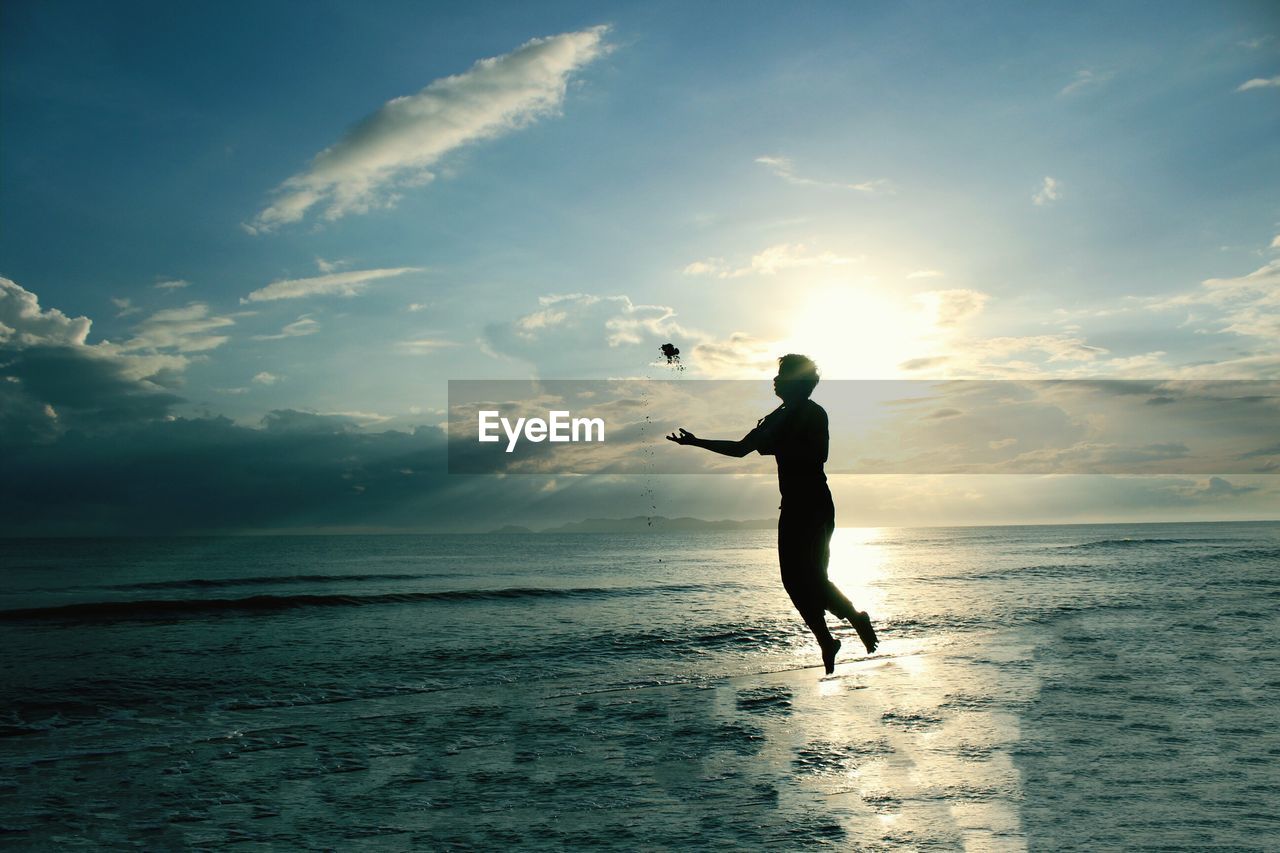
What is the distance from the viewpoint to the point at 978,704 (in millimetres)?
8625

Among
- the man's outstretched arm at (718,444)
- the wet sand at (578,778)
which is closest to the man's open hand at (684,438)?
the man's outstretched arm at (718,444)

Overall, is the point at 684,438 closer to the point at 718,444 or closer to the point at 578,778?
the point at 718,444

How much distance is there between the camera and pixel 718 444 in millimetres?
6129

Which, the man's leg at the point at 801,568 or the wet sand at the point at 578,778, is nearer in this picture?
the wet sand at the point at 578,778

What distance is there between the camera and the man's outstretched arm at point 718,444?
602 centimetres

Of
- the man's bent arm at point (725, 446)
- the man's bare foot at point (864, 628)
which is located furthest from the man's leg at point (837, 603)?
the man's bent arm at point (725, 446)

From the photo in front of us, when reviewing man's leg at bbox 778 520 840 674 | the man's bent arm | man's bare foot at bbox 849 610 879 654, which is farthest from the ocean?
the man's bent arm

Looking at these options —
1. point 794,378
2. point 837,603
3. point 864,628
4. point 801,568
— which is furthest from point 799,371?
point 864,628

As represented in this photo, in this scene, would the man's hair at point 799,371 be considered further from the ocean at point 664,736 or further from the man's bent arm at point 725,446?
the ocean at point 664,736

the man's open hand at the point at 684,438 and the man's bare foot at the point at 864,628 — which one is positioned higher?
the man's open hand at the point at 684,438

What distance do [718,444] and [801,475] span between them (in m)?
0.78

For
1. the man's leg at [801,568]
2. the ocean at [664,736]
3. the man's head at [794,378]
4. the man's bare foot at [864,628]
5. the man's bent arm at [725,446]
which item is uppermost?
the man's head at [794,378]

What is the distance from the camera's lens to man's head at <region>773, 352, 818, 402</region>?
253 inches

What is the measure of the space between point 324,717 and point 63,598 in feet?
107
